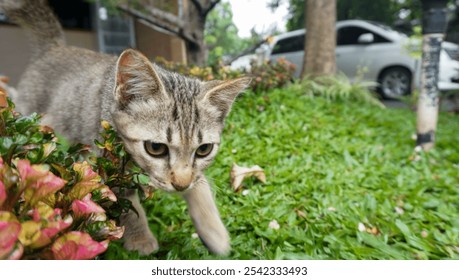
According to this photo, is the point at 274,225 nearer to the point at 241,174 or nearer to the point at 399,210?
the point at 241,174

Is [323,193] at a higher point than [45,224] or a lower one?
lower

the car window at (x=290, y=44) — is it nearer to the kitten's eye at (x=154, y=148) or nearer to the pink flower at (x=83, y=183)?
the kitten's eye at (x=154, y=148)

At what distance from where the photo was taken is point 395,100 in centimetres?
843

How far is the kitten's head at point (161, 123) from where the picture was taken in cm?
171

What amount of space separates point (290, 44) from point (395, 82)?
279 cm

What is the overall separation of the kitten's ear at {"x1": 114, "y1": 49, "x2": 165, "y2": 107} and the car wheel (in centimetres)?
802

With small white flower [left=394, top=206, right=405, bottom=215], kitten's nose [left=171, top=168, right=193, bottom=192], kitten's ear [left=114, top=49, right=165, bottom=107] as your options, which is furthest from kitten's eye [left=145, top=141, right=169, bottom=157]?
small white flower [left=394, top=206, right=405, bottom=215]

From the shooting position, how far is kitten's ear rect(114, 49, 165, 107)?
1.60 meters

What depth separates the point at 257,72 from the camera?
5.46 m

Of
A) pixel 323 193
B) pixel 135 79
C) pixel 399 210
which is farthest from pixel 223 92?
pixel 399 210

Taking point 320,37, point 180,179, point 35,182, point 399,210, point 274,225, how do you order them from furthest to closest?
point 320,37 < point 399,210 < point 274,225 < point 180,179 < point 35,182

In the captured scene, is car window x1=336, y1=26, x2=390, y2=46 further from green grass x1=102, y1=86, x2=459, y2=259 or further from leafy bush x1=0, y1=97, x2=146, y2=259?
leafy bush x1=0, y1=97, x2=146, y2=259
